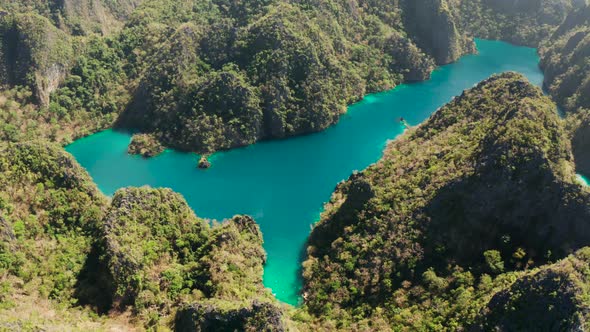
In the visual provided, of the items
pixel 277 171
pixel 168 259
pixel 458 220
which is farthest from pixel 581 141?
pixel 168 259

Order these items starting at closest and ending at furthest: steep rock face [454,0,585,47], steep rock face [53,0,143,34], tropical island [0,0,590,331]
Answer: tropical island [0,0,590,331]
steep rock face [53,0,143,34]
steep rock face [454,0,585,47]

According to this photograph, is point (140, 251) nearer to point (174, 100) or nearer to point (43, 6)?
point (174, 100)

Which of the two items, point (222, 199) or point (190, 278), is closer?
point (190, 278)

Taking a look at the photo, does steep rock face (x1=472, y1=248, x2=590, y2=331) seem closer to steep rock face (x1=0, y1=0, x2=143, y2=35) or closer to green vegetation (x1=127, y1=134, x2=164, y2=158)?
green vegetation (x1=127, y1=134, x2=164, y2=158)

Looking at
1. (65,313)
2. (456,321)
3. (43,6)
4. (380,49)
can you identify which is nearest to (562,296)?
(456,321)

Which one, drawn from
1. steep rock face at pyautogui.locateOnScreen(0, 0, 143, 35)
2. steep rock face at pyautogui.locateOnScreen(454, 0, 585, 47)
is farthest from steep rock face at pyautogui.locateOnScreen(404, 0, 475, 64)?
steep rock face at pyautogui.locateOnScreen(0, 0, 143, 35)

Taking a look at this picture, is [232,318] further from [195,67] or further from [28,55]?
[28,55]
